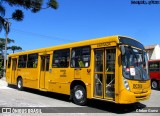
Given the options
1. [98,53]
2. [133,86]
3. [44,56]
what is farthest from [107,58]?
[44,56]

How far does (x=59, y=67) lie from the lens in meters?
13.4

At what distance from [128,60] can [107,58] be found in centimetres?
84

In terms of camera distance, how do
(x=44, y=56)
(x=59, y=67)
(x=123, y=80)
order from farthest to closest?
1. (x=44, y=56)
2. (x=59, y=67)
3. (x=123, y=80)

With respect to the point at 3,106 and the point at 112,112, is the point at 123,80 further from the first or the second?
the point at 3,106

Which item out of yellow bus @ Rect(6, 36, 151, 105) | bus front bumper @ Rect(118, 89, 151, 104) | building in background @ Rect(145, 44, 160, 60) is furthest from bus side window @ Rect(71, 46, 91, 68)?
building in background @ Rect(145, 44, 160, 60)

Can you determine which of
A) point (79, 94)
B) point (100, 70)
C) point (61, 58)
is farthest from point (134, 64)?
point (61, 58)

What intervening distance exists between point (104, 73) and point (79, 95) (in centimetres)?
186

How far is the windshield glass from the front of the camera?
10125 millimetres

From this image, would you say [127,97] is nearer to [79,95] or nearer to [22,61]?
[79,95]

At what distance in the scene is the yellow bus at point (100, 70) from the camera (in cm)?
999

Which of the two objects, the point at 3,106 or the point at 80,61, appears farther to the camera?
the point at 80,61

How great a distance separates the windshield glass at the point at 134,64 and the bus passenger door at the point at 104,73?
0.50 m

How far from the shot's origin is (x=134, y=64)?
1059 centimetres

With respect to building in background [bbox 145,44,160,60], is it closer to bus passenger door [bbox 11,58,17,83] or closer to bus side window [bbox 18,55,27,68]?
bus passenger door [bbox 11,58,17,83]
